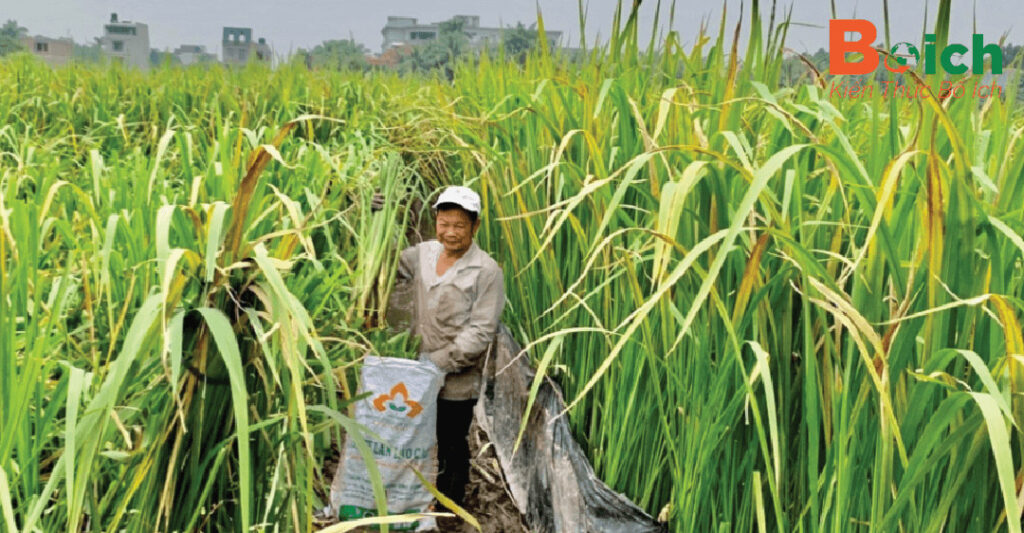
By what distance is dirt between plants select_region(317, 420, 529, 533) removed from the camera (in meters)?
2.74

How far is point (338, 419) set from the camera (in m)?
1.10

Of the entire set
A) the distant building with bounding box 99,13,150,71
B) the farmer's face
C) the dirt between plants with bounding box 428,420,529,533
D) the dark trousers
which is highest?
the distant building with bounding box 99,13,150,71

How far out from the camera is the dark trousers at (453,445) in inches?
114

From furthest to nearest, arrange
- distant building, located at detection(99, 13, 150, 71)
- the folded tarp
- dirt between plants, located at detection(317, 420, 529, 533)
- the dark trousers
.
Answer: distant building, located at detection(99, 13, 150, 71) < the dark trousers < dirt between plants, located at detection(317, 420, 529, 533) < the folded tarp

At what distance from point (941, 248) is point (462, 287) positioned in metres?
1.74

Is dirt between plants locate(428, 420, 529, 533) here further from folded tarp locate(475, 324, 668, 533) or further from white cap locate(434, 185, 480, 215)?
white cap locate(434, 185, 480, 215)

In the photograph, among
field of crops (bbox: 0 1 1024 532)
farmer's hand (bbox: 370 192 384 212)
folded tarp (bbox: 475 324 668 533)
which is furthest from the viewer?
farmer's hand (bbox: 370 192 384 212)

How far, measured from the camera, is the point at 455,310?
2701mm

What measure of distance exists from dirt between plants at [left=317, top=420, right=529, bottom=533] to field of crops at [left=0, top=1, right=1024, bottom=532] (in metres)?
0.67

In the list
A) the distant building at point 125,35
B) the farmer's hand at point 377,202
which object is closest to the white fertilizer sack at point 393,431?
the farmer's hand at point 377,202

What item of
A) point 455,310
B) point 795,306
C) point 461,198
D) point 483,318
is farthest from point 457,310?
point 795,306

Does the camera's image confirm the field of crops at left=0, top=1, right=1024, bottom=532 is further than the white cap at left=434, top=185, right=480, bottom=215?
No

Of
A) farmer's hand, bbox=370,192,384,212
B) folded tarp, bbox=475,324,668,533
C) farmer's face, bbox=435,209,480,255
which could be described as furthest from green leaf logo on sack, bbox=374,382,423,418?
farmer's hand, bbox=370,192,384,212

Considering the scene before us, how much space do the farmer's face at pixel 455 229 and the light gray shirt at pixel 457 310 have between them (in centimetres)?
4
